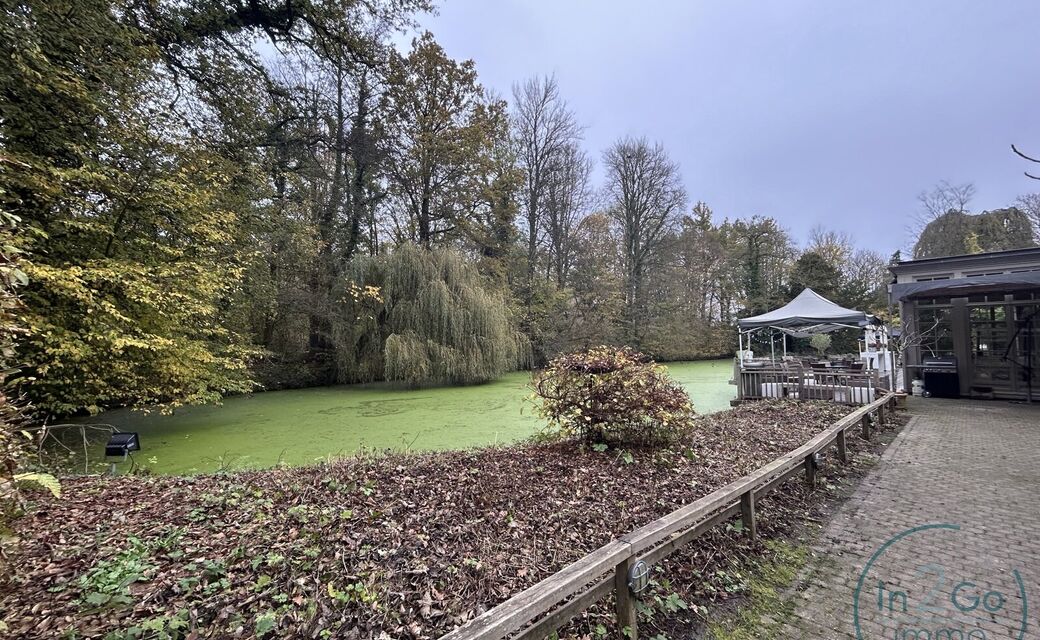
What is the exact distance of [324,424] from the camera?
780cm

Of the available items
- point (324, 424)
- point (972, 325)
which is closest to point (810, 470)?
point (324, 424)

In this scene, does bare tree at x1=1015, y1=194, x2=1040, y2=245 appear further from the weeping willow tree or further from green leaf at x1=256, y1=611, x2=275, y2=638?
green leaf at x1=256, y1=611, x2=275, y2=638

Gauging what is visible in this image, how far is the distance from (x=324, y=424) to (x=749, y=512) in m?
6.96

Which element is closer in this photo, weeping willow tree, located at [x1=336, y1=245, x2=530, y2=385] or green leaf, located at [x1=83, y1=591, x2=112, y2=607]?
green leaf, located at [x1=83, y1=591, x2=112, y2=607]

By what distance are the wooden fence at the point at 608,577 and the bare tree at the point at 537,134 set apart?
1865 cm

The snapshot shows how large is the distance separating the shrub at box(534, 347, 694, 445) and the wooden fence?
1215mm

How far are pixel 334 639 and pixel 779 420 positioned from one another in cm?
696

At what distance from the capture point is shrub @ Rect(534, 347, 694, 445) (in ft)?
14.5

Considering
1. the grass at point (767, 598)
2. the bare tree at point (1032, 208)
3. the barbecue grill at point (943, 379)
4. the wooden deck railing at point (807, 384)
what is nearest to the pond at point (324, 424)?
the wooden deck railing at point (807, 384)

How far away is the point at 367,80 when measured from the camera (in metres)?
14.6

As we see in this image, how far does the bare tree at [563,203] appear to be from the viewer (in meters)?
21.5

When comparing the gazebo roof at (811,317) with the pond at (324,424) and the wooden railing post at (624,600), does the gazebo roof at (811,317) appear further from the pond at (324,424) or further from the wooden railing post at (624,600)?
the wooden railing post at (624,600)

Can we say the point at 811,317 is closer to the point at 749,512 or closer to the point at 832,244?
the point at 749,512

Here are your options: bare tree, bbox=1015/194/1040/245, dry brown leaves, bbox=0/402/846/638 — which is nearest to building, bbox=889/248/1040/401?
dry brown leaves, bbox=0/402/846/638
